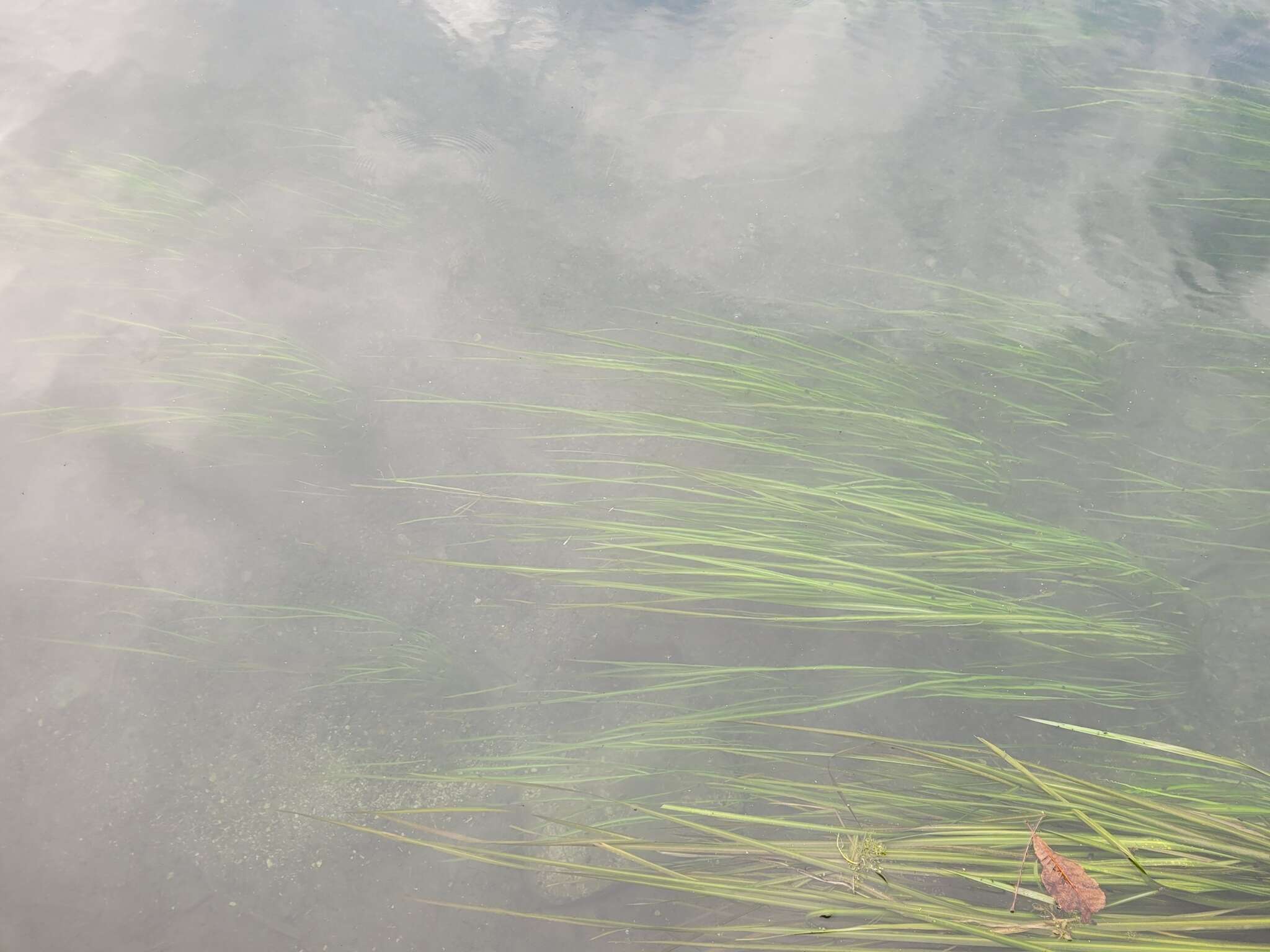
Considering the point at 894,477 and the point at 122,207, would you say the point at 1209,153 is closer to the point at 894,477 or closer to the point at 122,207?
the point at 894,477

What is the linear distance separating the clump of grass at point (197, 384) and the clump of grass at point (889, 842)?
2.87 feet

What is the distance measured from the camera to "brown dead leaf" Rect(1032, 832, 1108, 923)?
3.66ft

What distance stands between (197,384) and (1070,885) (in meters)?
1.95

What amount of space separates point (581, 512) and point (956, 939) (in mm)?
970

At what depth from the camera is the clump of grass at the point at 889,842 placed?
116 cm

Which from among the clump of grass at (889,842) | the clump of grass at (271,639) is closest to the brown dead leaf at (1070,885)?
the clump of grass at (889,842)

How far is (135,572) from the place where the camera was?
151 centimetres

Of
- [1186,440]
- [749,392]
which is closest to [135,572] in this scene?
[749,392]

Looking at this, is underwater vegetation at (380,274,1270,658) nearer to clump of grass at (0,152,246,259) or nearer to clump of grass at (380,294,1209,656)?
clump of grass at (380,294,1209,656)

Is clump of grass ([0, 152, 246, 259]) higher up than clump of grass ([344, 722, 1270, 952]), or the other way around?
clump of grass ([0, 152, 246, 259])

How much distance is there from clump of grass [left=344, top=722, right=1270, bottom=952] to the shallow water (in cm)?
7

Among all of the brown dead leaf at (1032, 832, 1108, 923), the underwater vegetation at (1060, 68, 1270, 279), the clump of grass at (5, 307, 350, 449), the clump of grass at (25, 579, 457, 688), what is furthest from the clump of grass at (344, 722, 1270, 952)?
the underwater vegetation at (1060, 68, 1270, 279)

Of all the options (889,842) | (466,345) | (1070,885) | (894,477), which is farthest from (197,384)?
(1070,885)

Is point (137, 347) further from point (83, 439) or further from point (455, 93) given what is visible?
point (455, 93)
